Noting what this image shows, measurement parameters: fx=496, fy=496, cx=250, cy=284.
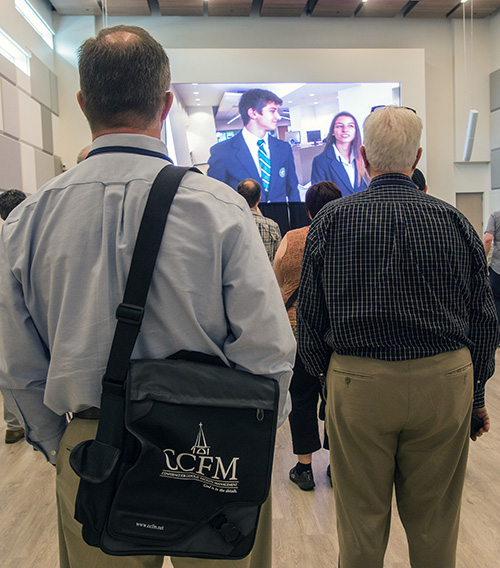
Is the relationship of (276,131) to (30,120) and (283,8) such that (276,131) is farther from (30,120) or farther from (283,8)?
(30,120)

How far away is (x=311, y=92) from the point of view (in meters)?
7.24

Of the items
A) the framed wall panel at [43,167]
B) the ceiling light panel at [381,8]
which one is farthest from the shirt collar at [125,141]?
the ceiling light panel at [381,8]

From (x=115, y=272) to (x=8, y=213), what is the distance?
95.9 inches

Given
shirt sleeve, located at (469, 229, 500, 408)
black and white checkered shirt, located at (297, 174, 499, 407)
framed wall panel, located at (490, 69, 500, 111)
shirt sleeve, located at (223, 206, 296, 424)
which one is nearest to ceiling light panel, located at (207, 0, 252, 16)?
framed wall panel, located at (490, 69, 500, 111)

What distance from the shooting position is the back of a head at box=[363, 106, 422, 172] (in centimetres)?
138

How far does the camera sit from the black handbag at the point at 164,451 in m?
0.87

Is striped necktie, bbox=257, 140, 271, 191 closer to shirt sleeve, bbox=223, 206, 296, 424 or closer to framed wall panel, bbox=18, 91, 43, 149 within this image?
framed wall panel, bbox=18, 91, 43, 149

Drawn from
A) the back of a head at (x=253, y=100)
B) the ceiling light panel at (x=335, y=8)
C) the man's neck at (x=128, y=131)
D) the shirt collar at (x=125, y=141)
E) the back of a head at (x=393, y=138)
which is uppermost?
the ceiling light panel at (x=335, y=8)

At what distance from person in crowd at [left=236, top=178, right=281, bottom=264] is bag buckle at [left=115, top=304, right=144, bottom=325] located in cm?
239

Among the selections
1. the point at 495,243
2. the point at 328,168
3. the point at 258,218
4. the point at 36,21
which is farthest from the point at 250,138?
the point at 258,218

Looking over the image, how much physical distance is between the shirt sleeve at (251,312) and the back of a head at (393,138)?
2.07 ft

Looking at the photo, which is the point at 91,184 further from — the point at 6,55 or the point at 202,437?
the point at 6,55

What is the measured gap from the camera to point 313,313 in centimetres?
148

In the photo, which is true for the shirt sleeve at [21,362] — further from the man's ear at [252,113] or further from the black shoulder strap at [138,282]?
the man's ear at [252,113]
